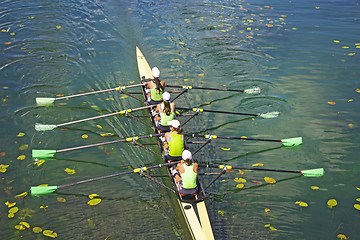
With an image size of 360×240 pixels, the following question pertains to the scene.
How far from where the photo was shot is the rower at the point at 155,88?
10.9m

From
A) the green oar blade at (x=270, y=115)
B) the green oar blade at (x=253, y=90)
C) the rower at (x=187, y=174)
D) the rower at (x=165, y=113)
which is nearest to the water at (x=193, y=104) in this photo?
the green oar blade at (x=270, y=115)

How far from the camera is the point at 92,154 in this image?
9930mm

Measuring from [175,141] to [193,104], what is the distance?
3797mm

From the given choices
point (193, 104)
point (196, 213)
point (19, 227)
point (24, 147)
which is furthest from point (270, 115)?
point (19, 227)

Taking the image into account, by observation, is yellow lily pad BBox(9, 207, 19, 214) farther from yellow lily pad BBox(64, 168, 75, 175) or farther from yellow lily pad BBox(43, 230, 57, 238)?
yellow lily pad BBox(64, 168, 75, 175)

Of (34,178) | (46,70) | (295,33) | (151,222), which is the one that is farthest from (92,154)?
(295,33)

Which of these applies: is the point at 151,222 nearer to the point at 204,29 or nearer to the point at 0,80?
the point at 0,80

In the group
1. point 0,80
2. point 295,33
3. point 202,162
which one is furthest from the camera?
point 295,33

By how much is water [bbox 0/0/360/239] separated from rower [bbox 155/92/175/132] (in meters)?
0.93

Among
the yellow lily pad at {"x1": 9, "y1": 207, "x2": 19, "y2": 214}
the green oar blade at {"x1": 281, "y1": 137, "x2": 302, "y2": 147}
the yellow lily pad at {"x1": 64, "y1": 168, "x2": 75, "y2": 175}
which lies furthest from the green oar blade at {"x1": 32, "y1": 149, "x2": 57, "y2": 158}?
the green oar blade at {"x1": 281, "y1": 137, "x2": 302, "y2": 147}

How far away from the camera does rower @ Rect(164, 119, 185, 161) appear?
857 centimetres

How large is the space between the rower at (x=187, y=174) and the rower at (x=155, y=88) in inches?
155

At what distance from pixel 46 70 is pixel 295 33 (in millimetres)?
13200

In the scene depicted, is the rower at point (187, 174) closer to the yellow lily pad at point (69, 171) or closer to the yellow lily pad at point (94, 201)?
the yellow lily pad at point (94, 201)
